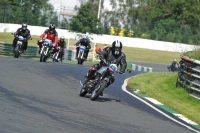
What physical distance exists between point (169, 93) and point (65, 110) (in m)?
7.50

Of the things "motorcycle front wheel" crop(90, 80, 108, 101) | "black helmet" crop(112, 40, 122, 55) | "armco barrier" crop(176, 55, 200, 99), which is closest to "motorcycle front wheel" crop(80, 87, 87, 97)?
"motorcycle front wheel" crop(90, 80, 108, 101)

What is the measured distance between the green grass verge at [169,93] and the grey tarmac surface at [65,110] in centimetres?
84

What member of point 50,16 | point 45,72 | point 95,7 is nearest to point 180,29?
point 50,16

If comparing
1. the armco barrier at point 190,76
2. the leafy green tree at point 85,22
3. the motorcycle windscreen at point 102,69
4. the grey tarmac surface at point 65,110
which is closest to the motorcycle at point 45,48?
the grey tarmac surface at point 65,110

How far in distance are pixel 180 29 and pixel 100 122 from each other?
4854 cm

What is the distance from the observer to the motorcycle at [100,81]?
14492 mm

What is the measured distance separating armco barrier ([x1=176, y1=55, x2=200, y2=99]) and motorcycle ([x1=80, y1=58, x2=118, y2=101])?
3701 mm

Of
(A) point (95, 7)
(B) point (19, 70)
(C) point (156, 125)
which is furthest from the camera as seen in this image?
(A) point (95, 7)

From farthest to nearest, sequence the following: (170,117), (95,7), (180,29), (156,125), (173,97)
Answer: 1. (95,7)
2. (180,29)
3. (173,97)
4. (170,117)
5. (156,125)

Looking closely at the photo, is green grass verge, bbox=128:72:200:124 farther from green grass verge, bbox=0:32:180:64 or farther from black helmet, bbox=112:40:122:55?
green grass verge, bbox=0:32:180:64

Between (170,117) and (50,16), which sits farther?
(50,16)

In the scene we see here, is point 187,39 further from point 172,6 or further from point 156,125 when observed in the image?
point 156,125

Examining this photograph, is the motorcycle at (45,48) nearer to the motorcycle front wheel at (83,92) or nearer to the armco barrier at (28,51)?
the armco barrier at (28,51)

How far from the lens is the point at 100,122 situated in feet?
37.0
